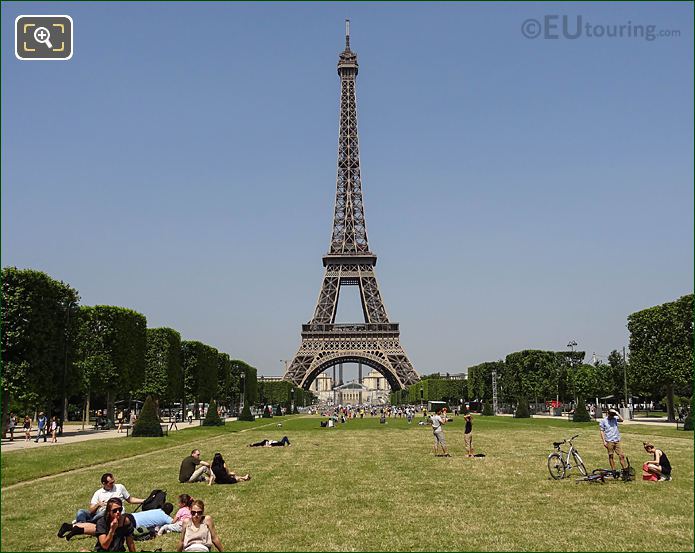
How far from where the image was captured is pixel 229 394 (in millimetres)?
97938

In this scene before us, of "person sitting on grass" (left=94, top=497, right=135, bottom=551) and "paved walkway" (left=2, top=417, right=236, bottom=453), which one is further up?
"person sitting on grass" (left=94, top=497, right=135, bottom=551)

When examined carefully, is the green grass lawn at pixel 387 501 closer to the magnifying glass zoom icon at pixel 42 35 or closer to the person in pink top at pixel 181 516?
the person in pink top at pixel 181 516

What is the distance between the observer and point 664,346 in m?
57.1

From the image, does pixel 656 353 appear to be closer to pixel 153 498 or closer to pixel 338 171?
pixel 153 498

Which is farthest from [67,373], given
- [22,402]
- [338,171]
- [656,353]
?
[338,171]

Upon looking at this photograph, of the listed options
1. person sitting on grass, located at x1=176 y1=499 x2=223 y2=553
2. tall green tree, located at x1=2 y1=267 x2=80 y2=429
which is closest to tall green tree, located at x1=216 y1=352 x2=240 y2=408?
tall green tree, located at x1=2 y1=267 x2=80 y2=429

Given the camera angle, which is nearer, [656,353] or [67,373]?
[67,373]

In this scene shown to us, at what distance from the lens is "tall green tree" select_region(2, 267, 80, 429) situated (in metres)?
42.7

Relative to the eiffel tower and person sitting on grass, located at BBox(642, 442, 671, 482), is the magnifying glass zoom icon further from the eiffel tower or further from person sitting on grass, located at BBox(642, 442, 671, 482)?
the eiffel tower

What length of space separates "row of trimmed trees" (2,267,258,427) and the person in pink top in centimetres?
3106

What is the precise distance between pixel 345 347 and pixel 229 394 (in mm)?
25295

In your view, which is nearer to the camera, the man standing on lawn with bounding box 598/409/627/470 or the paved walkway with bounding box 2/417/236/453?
the man standing on lawn with bounding box 598/409/627/470

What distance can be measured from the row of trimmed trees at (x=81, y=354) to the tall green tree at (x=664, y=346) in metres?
41.6

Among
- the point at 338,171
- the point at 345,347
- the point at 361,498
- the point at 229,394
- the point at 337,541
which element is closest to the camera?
the point at 337,541
